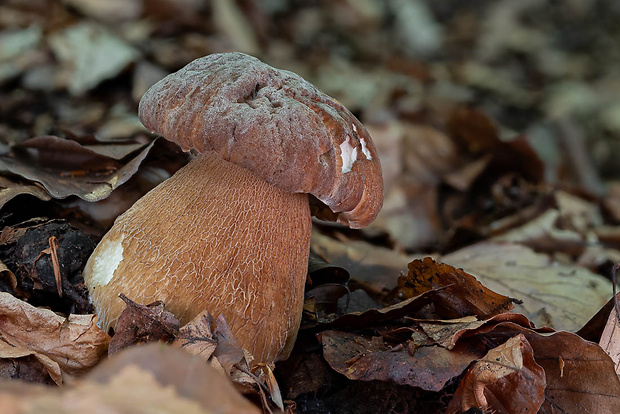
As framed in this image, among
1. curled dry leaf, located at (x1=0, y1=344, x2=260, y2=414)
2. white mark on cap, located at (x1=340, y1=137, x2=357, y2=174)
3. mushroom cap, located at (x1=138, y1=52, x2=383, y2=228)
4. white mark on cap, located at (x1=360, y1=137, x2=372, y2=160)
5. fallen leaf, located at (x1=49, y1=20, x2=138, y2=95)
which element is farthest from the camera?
fallen leaf, located at (x1=49, y1=20, x2=138, y2=95)

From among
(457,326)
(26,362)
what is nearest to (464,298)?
(457,326)

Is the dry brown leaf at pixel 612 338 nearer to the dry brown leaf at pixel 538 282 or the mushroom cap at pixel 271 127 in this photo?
the dry brown leaf at pixel 538 282

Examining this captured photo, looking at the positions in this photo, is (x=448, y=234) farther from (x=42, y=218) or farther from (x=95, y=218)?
(x=42, y=218)

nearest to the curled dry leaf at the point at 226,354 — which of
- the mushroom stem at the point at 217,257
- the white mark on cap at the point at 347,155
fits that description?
the mushroom stem at the point at 217,257

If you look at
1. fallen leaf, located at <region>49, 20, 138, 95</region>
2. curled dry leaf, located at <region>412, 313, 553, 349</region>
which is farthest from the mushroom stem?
fallen leaf, located at <region>49, 20, 138, 95</region>

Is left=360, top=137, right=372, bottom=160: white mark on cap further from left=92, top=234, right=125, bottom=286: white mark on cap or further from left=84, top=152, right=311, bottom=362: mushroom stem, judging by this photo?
A: left=92, top=234, right=125, bottom=286: white mark on cap
